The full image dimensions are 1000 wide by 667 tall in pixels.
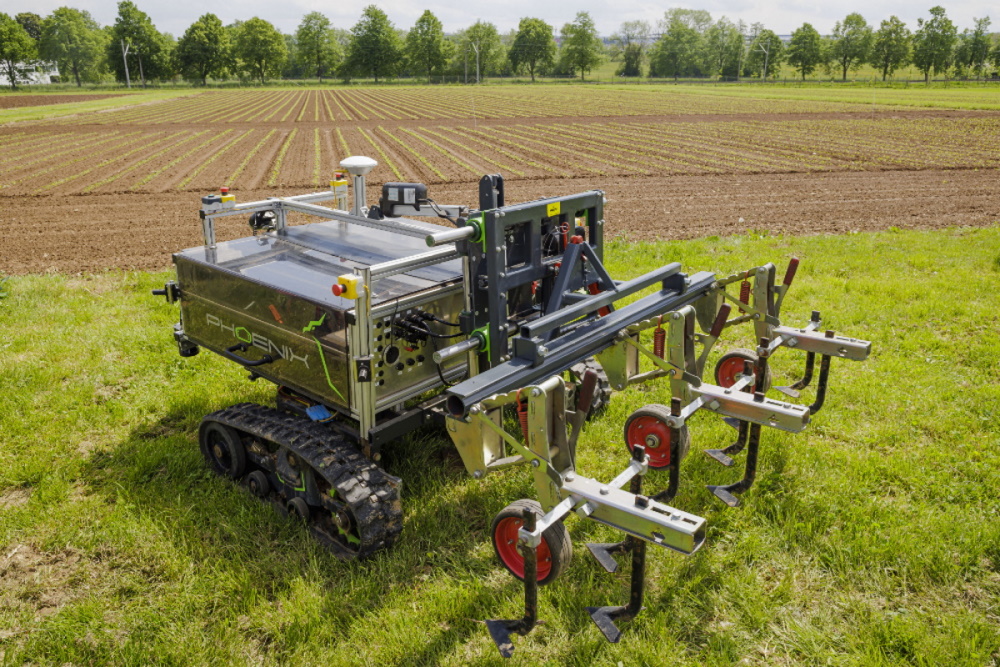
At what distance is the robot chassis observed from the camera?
3.86 metres

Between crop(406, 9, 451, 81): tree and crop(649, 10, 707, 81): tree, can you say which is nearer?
crop(406, 9, 451, 81): tree

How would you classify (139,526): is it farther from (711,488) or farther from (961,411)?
(961,411)

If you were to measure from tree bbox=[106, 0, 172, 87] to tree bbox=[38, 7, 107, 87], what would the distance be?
24.4 feet

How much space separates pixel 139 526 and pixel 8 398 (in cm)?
297

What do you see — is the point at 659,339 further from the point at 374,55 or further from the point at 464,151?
the point at 374,55

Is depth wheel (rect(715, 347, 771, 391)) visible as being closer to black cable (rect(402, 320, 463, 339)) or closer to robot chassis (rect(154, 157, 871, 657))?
robot chassis (rect(154, 157, 871, 657))

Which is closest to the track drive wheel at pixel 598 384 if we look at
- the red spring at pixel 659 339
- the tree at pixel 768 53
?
the red spring at pixel 659 339

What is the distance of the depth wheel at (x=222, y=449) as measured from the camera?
529 centimetres

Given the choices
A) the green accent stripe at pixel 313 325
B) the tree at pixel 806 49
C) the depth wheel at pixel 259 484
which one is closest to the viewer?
the green accent stripe at pixel 313 325

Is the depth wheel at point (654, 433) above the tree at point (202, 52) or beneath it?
beneath

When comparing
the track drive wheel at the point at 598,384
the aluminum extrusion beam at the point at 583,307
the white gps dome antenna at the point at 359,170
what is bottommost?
the track drive wheel at the point at 598,384

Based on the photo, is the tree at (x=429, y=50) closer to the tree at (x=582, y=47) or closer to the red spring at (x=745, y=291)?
the tree at (x=582, y=47)

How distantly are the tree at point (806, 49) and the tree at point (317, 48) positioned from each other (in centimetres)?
7769

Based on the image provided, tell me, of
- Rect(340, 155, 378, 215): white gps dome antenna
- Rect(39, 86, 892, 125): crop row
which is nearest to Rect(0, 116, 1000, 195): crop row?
Rect(39, 86, 892, 125): crop row
